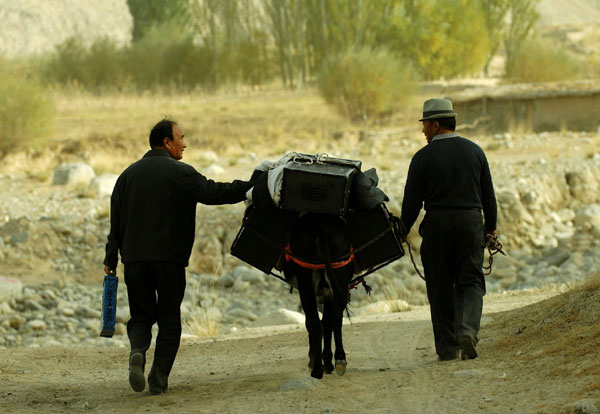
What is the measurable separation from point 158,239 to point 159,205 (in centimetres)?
25

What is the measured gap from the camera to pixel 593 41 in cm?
7862

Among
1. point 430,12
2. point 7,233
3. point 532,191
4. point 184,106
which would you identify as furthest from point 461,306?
point 430,12

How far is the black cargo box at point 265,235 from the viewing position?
6590 millimetres

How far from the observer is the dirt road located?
5.97m

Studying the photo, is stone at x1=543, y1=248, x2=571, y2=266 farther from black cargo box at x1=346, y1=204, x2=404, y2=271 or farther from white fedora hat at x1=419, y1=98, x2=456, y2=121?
black cargo box at x1=346, y1=204, x2=404, y2=271

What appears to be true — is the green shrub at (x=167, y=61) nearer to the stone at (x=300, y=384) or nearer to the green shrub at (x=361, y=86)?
the green shrub at (x=361, y=86)

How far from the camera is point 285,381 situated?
674cm

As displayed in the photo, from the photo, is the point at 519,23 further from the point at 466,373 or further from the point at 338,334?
the point at 338,334

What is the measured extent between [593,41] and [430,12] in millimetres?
31902

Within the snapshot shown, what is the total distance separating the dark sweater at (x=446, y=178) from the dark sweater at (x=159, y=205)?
141 centimetres

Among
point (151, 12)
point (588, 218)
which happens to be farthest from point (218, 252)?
point (151, 12)

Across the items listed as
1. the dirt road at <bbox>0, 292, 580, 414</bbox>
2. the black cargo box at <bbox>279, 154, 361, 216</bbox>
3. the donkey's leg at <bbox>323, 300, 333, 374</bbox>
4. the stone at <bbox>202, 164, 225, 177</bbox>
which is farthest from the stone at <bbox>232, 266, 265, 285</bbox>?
the black cargo box at <bbox>279, 154, 361, 216</bbox>

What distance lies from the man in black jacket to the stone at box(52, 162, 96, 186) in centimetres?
1601

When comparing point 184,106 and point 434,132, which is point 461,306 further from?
point 184,106
